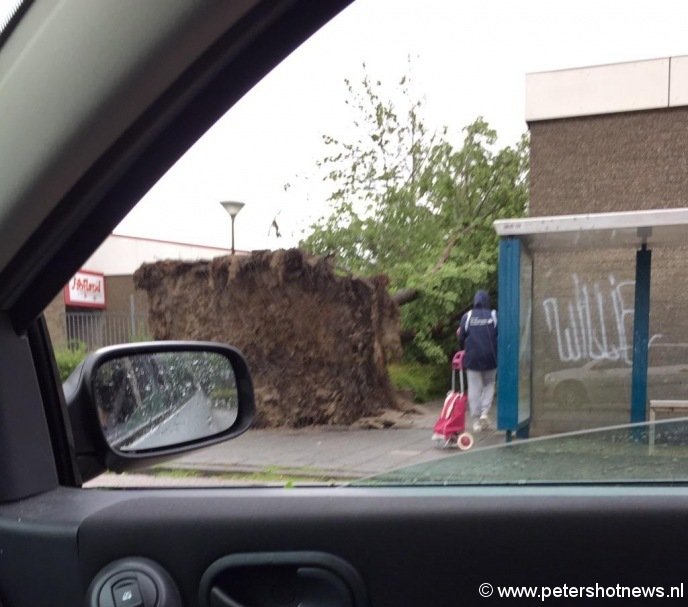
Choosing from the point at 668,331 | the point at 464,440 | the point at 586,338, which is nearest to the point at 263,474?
the point at 464,440

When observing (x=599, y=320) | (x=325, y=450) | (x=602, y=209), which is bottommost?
(x=325, y=450)

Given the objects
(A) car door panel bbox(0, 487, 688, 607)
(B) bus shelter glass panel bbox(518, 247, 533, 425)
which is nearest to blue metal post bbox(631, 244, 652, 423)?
(B) bus shelter glass panel bbox(518, 247, 533, 425)

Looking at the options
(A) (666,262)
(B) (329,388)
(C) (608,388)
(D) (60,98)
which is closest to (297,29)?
(D) (60,98)

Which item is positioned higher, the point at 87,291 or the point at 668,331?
the point at 87,291

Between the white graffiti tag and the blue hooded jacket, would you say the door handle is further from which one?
the white graffiti tag

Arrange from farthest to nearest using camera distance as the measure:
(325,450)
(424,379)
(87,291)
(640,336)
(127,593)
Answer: (640,336) → (325,450) → (424,379) → (87,291) → (127,593)

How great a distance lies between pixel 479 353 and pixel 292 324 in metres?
2.18

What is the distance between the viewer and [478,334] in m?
3.78

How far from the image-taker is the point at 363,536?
1.50 meters

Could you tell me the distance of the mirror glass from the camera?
1.78 m

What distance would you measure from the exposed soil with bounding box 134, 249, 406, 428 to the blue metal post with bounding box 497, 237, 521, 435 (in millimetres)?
714

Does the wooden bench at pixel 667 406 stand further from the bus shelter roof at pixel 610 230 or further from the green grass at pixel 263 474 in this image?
the green grass at pixel 263 474

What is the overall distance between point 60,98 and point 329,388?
548 cm

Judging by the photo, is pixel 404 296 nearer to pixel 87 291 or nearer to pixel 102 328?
pixel 102 328
